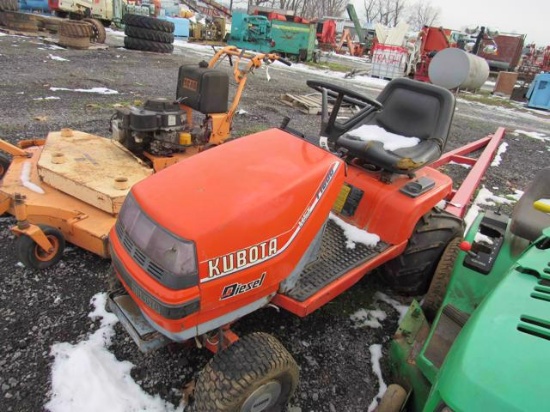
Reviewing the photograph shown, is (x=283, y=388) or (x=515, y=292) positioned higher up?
(x=515, y=292)

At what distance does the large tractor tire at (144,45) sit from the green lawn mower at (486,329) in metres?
12.0

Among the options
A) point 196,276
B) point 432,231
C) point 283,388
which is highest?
point 196,276

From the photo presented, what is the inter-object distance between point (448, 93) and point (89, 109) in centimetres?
481

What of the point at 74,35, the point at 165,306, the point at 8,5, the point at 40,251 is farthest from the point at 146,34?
the point at 165,306

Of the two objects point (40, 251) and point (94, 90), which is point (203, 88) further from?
point (94, 90)

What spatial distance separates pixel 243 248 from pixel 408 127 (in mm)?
1886

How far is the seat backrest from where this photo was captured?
2.75 m

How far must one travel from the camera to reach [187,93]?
12.7 feet

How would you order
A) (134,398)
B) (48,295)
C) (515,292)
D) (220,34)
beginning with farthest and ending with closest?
(220,34) → (48,295) → (134,398) → (515,292)

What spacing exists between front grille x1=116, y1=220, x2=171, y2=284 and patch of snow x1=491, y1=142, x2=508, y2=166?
18.9 feet

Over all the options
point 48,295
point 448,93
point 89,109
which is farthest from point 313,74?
point 48,295

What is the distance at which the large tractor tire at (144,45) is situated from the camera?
39.7 feet

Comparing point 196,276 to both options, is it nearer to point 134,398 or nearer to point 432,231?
point 134,398

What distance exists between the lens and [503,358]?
1035 mm
